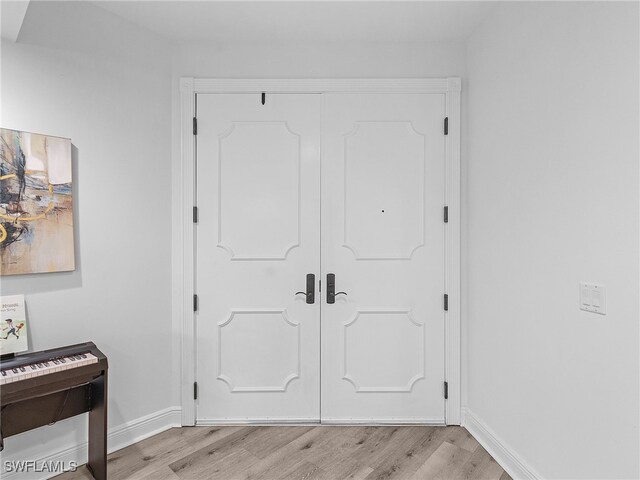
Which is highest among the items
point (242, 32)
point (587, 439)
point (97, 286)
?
point (242, 32)

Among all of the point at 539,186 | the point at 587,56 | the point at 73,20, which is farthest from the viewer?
the point at 73,20

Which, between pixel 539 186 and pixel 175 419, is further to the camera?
pixel 175 419

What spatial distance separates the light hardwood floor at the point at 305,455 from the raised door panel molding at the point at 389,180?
3.81 ft

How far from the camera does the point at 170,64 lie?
2.45 m

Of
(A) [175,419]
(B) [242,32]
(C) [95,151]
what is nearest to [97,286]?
(C) [95,151]

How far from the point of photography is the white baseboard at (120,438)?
6.25 ft

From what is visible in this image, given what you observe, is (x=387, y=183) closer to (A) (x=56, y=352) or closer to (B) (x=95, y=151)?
→ (B) (x=95, y=151)

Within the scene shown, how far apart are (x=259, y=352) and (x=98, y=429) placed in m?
0.96

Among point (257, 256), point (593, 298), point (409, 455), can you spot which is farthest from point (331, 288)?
point (593, 298)

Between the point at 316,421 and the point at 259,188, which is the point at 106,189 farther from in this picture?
the point at 316,421

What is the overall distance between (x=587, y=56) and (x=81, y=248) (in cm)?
260

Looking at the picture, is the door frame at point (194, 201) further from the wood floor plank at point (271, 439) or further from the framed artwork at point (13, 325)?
the framed artwork at point (13, 325)

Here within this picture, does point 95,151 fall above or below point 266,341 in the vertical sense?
above

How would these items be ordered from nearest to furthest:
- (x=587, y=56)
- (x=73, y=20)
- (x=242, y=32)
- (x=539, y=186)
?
(x=587, y=56) → (x=539, y=186) → (x=73, y=20) → (x=242, y=32)
